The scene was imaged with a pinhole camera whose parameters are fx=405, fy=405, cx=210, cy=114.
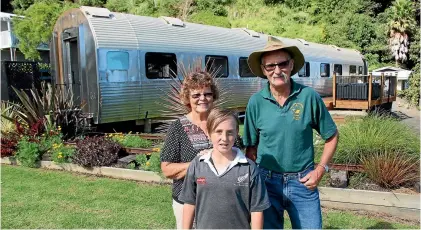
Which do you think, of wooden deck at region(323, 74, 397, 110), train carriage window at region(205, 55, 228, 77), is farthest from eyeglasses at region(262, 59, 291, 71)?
wooden deck at region(323, 74, 397, 110)

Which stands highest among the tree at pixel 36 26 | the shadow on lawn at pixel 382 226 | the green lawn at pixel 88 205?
the tree at pixel 36 26

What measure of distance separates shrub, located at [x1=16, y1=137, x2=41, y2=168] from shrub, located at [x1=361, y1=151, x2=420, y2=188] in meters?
5.72

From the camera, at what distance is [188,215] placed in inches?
94.1

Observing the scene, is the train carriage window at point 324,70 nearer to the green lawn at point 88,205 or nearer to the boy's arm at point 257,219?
the green lawn at point 88,205

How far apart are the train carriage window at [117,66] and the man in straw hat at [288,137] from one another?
296 inches

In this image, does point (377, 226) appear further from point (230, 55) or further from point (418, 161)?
point (230, 55)

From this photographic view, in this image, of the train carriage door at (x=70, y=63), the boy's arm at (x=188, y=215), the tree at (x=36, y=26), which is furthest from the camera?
the tree at (x=36, y=26)

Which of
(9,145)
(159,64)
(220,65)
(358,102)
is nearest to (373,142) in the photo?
(159,64)

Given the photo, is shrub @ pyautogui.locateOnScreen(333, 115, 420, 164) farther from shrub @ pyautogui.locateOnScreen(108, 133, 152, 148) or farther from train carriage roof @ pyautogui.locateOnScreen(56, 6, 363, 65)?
train carriage roof @ pyautogui.locateOnScreen(56, 6, 363, 65)

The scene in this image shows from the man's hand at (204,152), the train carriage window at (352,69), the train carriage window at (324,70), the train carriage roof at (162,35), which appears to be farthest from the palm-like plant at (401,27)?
the man's hand at (204,152)

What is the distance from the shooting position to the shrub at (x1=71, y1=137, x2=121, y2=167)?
6.95 metres

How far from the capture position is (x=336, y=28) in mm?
32438

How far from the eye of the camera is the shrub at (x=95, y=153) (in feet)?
22.8

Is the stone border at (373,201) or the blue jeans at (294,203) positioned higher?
the blue jeans at (294,203)
